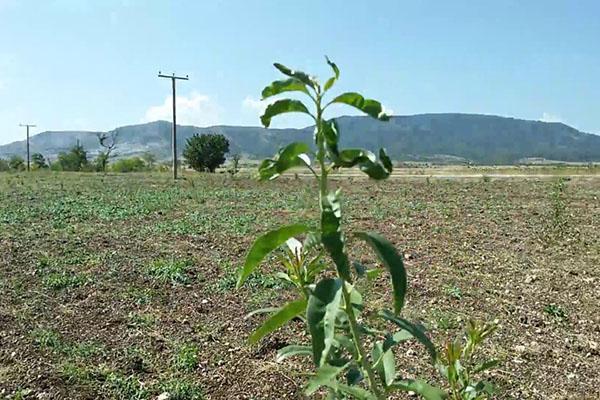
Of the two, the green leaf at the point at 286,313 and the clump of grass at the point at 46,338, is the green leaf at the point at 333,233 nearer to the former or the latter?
the green leaf at the point at 286,313

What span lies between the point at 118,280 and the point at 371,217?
5522mm

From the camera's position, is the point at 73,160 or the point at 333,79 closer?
the point at 333,79

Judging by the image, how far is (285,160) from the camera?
969 mm

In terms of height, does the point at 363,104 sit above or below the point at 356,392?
above

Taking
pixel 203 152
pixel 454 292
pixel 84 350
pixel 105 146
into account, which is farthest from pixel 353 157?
pixel 105 146

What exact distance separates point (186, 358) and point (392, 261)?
2.79 m

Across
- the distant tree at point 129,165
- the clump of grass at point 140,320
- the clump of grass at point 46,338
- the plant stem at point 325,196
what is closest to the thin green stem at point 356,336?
the plant stem at point 325,196

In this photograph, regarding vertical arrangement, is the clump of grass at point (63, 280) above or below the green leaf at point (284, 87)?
below

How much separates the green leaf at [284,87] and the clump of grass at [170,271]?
4.56 meters

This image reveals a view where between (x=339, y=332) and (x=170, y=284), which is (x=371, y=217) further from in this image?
(x=339, y=332)

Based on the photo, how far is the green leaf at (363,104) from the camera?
95 centimetres

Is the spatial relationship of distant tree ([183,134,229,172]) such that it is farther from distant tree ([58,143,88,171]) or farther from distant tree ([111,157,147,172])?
distant tree ([58,143,88,171])

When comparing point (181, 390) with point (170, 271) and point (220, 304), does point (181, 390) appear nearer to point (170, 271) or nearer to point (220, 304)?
point (220, 304)

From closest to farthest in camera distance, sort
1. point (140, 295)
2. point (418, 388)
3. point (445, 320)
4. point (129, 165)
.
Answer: point (418, 388), point (445, 320), point (140, 295), point (129, 165)
